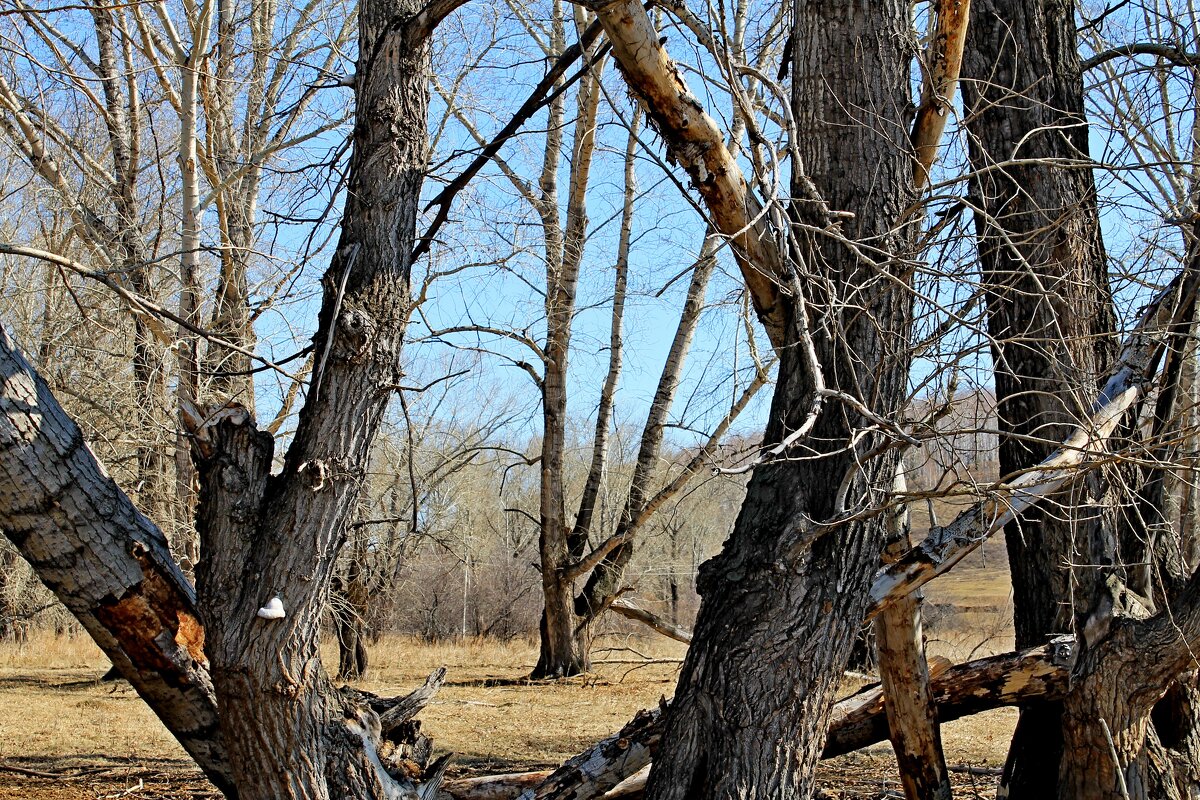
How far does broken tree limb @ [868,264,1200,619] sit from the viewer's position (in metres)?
3.19

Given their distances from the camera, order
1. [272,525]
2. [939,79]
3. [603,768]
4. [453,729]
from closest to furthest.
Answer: [272,525] → [939,79] → [603,768] → [453,729]

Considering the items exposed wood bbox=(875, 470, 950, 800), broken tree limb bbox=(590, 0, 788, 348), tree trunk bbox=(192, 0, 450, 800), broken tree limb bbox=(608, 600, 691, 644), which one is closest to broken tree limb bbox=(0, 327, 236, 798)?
tree trunk bbox=(192, 0, 450, 800)

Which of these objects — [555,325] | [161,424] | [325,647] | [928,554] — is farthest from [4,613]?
[928,554]

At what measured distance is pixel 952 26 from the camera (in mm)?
3459

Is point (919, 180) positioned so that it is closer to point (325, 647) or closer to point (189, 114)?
point (189, 114)

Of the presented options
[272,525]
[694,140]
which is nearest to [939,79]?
[694,140]

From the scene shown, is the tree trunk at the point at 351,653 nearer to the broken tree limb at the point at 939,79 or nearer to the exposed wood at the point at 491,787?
the exposed wood at the point at 491,787

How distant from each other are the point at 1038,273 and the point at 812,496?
1.79 m

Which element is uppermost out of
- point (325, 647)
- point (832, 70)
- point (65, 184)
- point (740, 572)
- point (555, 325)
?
point (65, 184)

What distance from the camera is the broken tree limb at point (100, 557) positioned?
2895 millimetres

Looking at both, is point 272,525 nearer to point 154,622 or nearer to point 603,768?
point 154,622

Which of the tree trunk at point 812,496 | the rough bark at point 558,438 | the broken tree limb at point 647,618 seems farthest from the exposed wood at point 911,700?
the rough bark at point 558,438

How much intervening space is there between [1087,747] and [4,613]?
18775 millimetres

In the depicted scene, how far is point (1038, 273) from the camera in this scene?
13.7 feet
